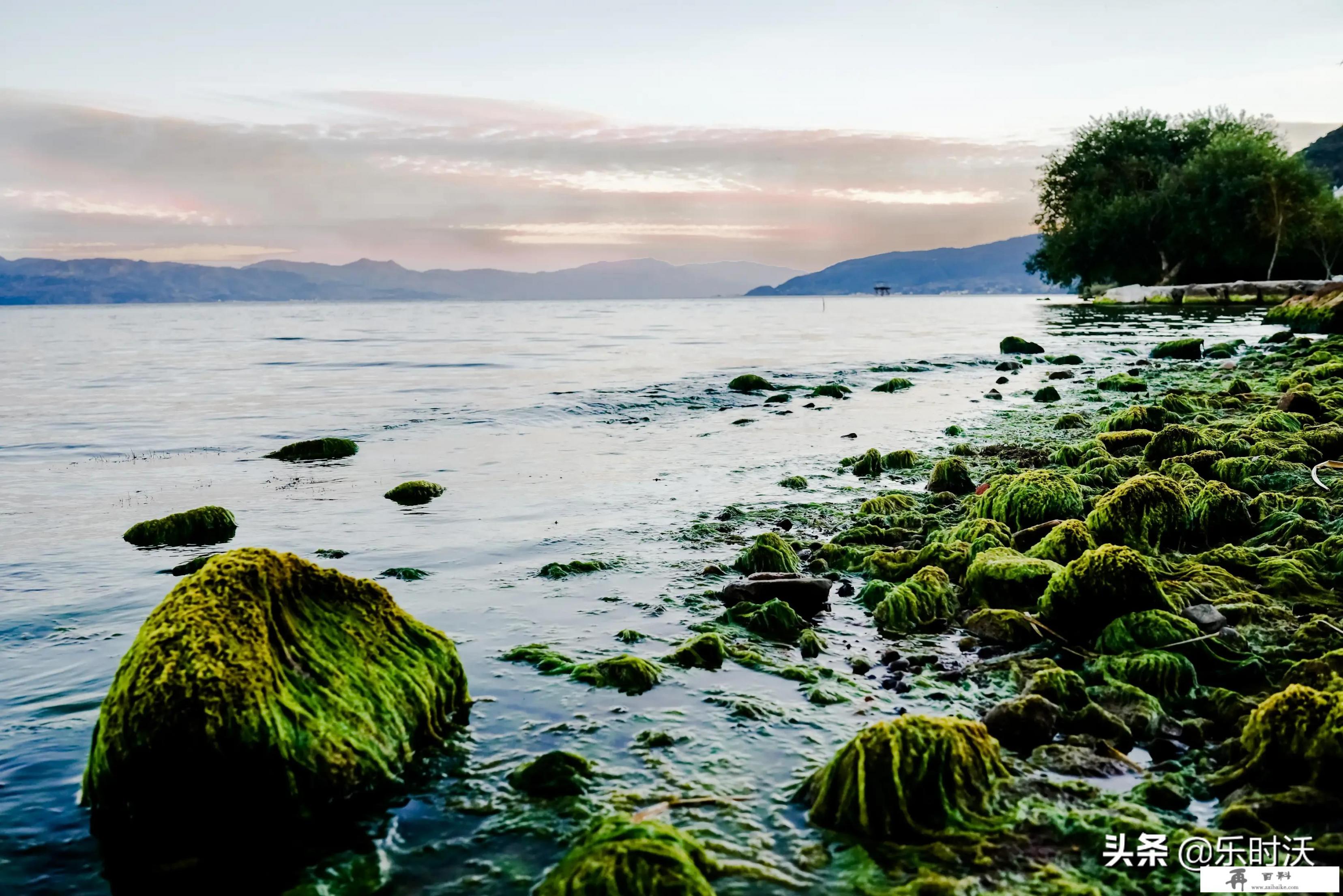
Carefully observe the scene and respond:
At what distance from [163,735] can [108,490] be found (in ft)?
31.8

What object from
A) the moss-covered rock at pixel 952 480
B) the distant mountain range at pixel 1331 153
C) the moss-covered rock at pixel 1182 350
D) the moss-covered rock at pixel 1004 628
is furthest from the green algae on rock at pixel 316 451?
the distant mountain range at pixel 1331 153

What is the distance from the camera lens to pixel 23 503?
11.1m

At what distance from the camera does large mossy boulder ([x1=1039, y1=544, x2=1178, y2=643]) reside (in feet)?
17.5

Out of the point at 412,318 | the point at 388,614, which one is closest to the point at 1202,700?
the point at 388,614

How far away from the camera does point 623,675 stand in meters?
5.05

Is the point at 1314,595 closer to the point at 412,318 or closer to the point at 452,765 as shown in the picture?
the point at 452,765

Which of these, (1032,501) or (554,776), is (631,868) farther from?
(1032,501)

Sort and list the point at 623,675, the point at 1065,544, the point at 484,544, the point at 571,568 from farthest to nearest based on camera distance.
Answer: the point at 484,544 < the point at 571,568 < the point at 1065,544 < the point at 623,675

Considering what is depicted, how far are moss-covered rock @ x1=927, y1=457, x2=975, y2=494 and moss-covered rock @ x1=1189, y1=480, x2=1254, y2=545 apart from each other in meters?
2.56

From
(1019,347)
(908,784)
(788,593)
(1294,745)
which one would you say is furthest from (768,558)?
(1019,347)

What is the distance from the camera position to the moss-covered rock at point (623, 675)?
16.4 feet

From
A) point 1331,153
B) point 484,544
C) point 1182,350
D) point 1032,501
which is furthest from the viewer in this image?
point 1331,153

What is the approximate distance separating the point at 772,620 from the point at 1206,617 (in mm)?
2523

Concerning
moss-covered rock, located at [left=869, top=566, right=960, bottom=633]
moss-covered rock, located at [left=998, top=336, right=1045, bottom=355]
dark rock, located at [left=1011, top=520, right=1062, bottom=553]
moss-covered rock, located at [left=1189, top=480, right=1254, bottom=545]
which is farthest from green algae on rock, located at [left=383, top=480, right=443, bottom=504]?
moss-covered rock, located at [left=998, top=336, right=1045, bottom=355]
